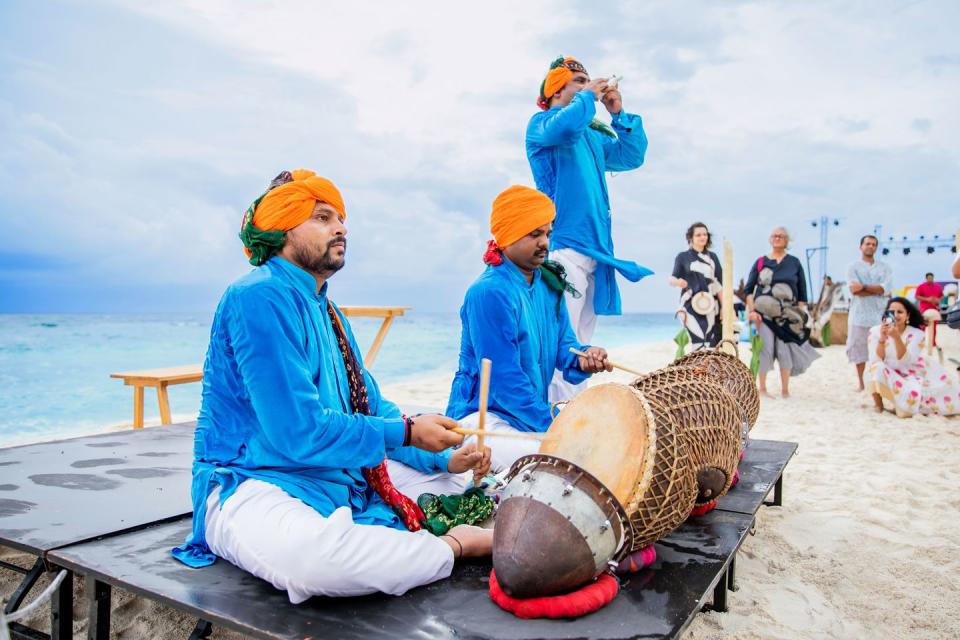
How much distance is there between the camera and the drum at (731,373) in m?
3.21

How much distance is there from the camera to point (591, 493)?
5.73 ft

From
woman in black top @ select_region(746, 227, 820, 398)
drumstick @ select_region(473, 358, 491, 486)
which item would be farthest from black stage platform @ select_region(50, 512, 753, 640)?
woman in black top @ select_region(746, 227, 820, 398)

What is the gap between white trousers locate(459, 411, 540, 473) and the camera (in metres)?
2.84

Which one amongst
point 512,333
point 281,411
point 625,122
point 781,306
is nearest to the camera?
point 281,411

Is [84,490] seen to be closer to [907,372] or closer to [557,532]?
[557,532]

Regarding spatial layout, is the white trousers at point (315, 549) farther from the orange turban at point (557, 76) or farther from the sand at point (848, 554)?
the orange turban at point (557, 76)

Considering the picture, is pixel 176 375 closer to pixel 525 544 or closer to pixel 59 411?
pixel 525 544

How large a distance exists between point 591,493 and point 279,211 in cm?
123

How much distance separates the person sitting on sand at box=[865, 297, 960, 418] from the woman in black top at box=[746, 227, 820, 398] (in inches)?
27.6

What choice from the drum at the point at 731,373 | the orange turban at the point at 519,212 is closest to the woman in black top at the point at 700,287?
the drum at the point at 731,373

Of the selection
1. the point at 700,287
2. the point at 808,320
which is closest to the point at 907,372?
the point at 808,320

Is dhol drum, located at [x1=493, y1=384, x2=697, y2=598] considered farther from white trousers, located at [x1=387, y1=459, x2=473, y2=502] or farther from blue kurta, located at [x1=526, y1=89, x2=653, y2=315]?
blue kurta, located at [x1=526, y1=89, x2=653, y2=315]

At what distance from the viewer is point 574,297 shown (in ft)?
11.9

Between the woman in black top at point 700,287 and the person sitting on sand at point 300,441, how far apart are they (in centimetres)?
471
